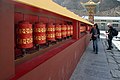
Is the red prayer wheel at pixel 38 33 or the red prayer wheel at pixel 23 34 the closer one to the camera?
the red prayer wheel at pixel 23 34

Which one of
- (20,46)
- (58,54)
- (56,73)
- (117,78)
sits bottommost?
(117,78)

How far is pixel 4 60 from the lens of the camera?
2.11m

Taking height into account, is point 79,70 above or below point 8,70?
below

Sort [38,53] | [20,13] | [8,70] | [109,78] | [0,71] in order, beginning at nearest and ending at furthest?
[0,71] → [8,70] → [20,13] → [38,53] → [109,78]

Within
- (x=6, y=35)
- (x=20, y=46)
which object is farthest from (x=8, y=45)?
(x=20, y=46)

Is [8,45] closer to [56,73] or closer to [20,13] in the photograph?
[20,13]

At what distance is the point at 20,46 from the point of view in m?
2.99

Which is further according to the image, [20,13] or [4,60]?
[20,13]

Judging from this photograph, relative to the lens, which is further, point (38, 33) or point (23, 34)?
point (38, 33)

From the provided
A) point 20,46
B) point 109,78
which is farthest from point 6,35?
point 109,78

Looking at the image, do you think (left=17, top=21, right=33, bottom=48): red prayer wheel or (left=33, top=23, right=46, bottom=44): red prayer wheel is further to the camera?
(left=33, top=23, right=46, bottom=44): red prayer wheel

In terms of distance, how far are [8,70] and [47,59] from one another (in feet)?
4.45

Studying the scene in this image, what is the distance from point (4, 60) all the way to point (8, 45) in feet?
0.56

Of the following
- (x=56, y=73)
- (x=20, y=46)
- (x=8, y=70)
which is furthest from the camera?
(x=56, y=73)
